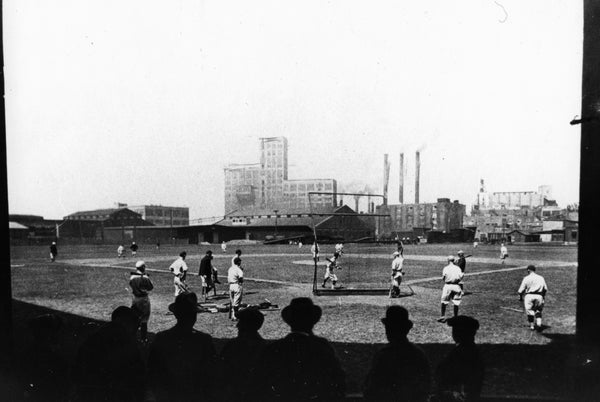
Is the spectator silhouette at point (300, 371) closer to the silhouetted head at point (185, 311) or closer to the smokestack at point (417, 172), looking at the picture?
the silhouetted head at point (185, 311)

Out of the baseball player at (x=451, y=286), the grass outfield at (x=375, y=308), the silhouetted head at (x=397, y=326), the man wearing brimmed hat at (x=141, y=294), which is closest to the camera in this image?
the silhouetted head at (x=397, y=326)

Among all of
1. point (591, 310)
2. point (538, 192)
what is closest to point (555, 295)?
point (591, 310)

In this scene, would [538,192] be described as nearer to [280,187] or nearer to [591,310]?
[280,187]

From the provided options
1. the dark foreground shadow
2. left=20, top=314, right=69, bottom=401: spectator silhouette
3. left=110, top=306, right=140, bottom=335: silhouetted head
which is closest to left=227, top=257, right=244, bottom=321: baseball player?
the dark foreground shadow

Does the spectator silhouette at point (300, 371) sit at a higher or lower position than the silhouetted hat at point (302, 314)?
lower

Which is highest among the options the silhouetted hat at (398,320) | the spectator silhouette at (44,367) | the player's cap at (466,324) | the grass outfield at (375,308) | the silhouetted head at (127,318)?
the silhouetted hat at (398,320)

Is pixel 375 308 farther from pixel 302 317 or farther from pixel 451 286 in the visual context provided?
pixel 302 317

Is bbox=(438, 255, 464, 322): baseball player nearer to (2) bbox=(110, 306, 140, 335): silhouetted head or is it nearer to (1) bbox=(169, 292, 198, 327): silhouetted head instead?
(1) bbox=(169, 292, 198, 327): silhouetted head

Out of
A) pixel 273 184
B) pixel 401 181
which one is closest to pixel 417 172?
pixel 401 181

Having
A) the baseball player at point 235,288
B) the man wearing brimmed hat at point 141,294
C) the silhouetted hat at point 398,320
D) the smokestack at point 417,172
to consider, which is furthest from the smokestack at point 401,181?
the silhouetted hat at point 398,320
